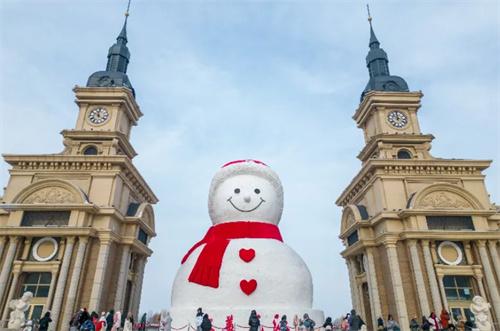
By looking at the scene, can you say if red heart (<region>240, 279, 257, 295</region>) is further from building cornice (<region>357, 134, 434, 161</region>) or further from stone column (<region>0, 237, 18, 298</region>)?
building cornice (<region>357, 134, 434, 161</region>)

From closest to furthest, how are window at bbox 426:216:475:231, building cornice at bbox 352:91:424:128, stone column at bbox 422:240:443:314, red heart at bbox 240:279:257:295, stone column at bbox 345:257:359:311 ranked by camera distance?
1. red heart at bbox 240:279:257:295
2. stone column at bbox 422:240:443:314
3. window at bbox 426:216:475:231
4. stone column at bbox 345:257:359:311
5. building cornice at bbox 352:91:424:128

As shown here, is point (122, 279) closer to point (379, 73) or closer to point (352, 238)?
point (352, 238)

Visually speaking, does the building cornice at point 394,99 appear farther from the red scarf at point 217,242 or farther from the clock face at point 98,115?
the clock face at point 98,115

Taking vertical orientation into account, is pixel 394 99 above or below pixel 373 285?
above

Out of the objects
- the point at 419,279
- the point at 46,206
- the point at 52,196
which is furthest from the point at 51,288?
the point at 419,279

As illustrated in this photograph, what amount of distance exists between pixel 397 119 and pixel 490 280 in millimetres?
12207

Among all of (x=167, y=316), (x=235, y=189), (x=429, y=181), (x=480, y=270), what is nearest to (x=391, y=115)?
(x=429, y=181)

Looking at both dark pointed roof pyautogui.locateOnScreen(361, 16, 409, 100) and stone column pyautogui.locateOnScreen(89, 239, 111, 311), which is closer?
stone column pyautogui.locateOnScreen(89, 239, 111, 311)

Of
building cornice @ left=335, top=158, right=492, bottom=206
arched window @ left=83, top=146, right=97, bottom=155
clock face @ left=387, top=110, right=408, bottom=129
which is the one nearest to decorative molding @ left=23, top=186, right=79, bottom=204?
arched window @ left=83, top=146, right=97, bottom=155

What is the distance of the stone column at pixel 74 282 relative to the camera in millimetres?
17875

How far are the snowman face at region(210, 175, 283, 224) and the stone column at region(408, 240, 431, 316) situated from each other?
9.65m

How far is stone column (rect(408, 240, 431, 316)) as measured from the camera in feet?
61.7

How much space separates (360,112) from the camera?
2875 centimetres

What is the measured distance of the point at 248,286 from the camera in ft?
42.8
